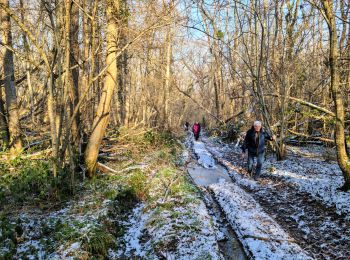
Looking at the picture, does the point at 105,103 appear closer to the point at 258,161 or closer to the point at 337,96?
the point at 258,161

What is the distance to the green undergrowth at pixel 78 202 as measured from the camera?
5.05 meters

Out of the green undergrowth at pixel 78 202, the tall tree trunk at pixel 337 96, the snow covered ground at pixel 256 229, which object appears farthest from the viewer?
the tall tree trunk at pixel 337 96

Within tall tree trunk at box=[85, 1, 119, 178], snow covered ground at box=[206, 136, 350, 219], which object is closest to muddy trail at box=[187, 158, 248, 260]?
snow covered ground at box=[206, 136, 350, 219]

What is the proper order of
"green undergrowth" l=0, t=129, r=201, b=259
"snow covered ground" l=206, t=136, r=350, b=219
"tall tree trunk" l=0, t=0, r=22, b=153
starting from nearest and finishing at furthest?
"green undergrowth" l=0, t=129, r=201, b=259 → "snow covered ground" l=206, t=136, r=350, b=219 → "tall tree trunk" l=0, t=0, r=22, b=153

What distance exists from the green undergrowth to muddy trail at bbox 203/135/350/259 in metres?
2.02

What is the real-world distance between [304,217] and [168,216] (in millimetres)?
2993

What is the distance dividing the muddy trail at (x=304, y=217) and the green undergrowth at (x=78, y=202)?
202 cm

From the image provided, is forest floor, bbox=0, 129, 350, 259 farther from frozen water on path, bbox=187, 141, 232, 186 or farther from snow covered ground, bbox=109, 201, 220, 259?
frozen water on path, bbox=187, 141, 232, 186

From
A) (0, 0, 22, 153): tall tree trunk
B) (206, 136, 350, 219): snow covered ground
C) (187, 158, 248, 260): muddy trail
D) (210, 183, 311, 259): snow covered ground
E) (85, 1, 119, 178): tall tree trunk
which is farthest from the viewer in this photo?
(0, 0, 22, 153): tall tree trunk

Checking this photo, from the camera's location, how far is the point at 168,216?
21.3 ft

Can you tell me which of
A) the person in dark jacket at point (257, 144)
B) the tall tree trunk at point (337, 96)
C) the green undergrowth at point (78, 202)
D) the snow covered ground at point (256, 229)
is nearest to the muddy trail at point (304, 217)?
the snow covered ground at point (256, 229)

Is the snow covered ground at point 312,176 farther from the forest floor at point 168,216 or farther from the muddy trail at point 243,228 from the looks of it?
the muddy trail at point 243,228

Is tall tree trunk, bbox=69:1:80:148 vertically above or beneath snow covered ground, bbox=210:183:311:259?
above

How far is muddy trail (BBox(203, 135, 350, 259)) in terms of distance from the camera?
5.11 m
